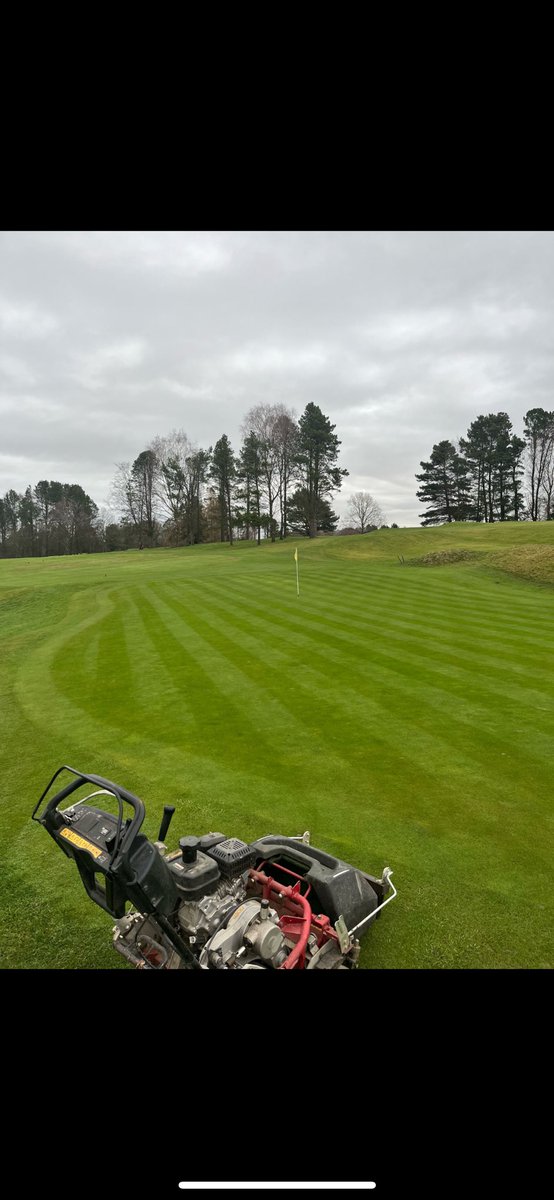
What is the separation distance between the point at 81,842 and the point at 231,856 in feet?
4.06

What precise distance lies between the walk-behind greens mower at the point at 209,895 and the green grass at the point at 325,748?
45 centimetres

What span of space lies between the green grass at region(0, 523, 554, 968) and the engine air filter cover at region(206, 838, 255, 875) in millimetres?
1030

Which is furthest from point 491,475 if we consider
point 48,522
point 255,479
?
point 48,522

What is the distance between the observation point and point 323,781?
6121mm

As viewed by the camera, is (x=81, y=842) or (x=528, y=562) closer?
(x=81, y=842)

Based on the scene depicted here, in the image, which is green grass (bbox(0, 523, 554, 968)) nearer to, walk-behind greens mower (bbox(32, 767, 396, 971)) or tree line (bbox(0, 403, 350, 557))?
walk-behind greens mower (bbox(32, 767, 396, 971))

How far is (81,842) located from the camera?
3139 mm
